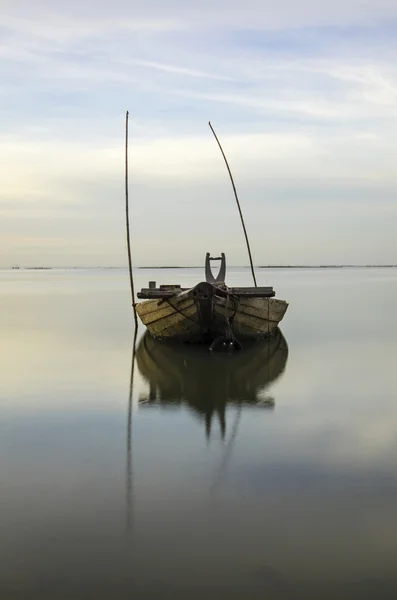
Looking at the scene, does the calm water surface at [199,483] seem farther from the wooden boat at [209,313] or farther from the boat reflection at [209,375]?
the wooden boat at [209,313]

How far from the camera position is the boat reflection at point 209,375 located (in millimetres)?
11359

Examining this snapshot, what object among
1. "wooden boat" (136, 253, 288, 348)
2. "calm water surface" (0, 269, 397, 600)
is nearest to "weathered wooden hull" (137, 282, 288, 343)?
"wooden boat" (136, 253, 288, 348)

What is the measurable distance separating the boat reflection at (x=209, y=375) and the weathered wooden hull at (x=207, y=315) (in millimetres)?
450

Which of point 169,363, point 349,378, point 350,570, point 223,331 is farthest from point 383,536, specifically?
point 223,331

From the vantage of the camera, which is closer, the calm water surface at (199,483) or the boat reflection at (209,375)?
the calm water surface at (199,483)

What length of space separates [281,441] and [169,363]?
25.4 feet

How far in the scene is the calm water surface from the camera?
15.6 feet

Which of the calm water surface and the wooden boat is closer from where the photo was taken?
the calm water surface

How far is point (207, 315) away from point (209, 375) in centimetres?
378

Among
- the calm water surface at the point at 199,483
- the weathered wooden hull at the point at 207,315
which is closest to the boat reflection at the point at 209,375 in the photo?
the calm water surface at the point at 199,483

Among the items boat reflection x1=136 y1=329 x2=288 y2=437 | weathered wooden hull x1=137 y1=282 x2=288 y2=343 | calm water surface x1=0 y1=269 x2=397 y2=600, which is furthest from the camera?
weathered wooden hull x1=137 y1=282 x2=288 y2=343

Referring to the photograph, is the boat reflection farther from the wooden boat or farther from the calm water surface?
the wooden boat

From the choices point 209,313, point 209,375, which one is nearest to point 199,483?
point 209,375

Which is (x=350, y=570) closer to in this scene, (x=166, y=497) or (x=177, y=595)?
(x=177, y=595)
